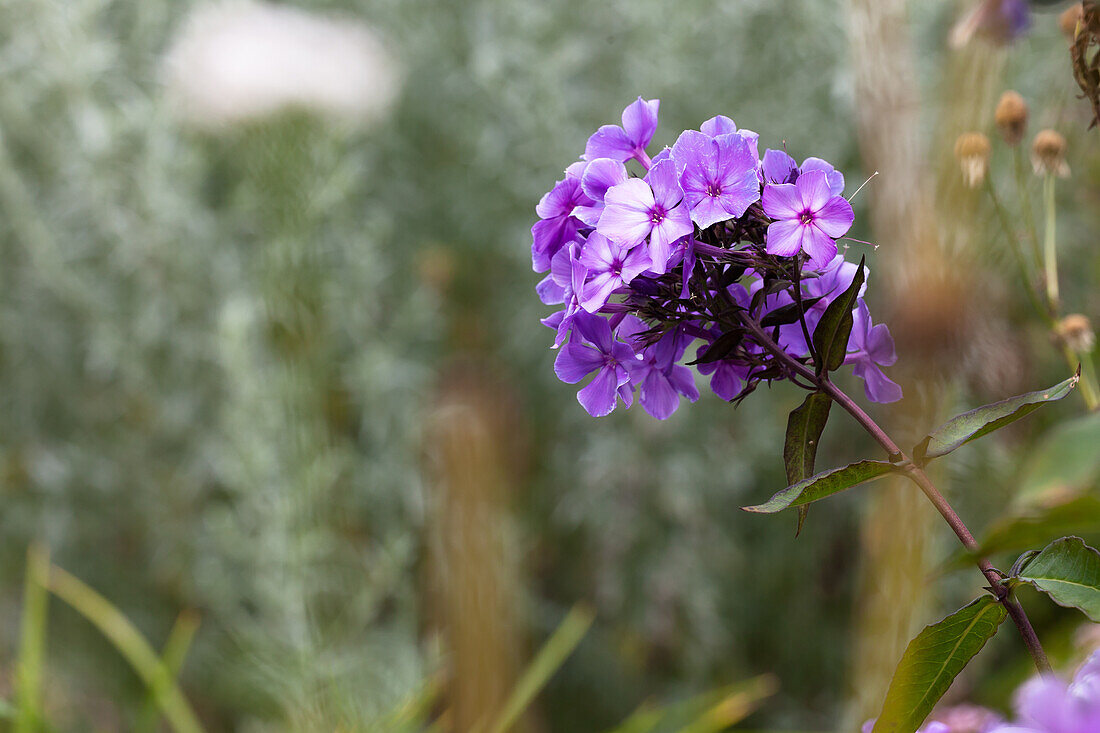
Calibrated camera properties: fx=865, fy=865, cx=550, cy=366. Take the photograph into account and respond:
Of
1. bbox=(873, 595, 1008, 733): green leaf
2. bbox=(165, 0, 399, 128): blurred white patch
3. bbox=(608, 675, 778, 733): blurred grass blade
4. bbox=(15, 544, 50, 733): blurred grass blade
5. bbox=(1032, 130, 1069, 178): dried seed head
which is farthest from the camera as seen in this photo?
bbox=(165, 0, 399, 128): blurred white patch

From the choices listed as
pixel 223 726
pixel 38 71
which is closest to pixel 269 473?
pixel 223 726

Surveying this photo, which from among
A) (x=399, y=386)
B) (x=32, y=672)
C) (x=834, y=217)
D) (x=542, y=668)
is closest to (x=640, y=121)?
(x=834, y=217)

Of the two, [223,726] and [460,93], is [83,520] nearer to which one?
[223,726]

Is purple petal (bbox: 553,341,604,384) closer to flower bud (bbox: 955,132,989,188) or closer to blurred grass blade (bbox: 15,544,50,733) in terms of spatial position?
flower bud (bbox: 955,132,989,188)

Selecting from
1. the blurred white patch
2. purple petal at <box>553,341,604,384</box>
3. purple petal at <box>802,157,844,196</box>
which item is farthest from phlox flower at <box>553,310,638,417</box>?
the blurred white patch

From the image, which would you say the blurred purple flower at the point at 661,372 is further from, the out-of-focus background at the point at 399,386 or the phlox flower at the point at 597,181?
the out-of-focus background at the point at 399,386

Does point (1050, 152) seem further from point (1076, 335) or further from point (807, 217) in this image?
point (807, 217)
